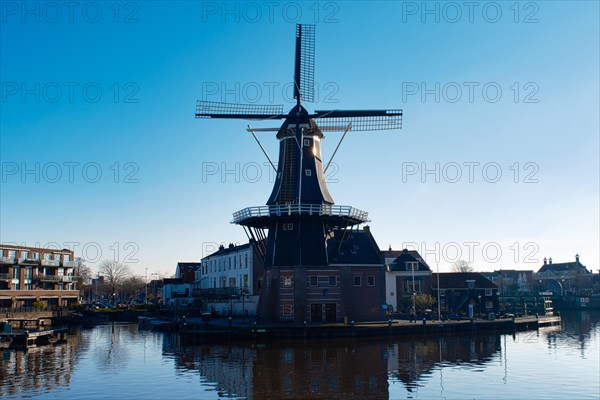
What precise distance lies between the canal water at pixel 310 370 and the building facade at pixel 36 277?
34075 mm

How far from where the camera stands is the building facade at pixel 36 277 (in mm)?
80625

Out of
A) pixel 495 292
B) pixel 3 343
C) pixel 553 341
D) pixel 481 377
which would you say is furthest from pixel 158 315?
pixel 481 377

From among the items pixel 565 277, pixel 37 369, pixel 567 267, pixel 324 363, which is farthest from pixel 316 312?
pixel 567 267

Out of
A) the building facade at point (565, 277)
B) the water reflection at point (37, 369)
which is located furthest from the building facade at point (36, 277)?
the building facade at point (565, 277)

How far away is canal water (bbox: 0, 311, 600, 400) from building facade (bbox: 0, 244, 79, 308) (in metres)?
34.1

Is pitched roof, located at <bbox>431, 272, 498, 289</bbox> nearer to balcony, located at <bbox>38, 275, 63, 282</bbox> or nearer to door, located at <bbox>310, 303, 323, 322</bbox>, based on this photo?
door, located at <bbox>310, 303, 323, 322</bbox>

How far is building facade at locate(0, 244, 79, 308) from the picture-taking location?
80.6 metres

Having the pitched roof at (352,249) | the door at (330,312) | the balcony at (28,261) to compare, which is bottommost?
the door at (330,312)

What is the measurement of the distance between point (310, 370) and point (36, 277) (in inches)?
2568

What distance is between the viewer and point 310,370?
3428 centimetres

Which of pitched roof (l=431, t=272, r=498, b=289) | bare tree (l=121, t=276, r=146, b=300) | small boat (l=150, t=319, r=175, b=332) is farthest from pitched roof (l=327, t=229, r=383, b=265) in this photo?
bare tree (l=121, t=276, r=146, b=300)

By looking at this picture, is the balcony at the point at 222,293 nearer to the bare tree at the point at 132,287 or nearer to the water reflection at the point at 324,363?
the water reflection at the point at 324,363

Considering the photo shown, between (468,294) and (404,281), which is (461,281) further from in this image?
(404,281)

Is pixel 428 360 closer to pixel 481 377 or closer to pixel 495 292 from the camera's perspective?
pixel 481 377
